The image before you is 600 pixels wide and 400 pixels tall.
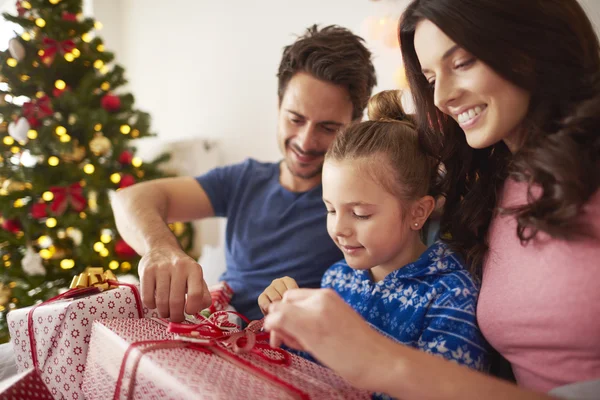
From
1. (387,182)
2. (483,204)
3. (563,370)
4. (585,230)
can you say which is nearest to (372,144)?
(387,182)

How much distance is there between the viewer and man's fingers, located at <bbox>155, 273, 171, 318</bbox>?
0.98 metres

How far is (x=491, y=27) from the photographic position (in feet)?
2.78

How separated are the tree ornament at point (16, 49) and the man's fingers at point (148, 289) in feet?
6.30

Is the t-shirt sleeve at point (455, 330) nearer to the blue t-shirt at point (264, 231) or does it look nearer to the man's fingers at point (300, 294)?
the man's fingers at point (300, 294)

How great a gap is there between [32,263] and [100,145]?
0.68 m

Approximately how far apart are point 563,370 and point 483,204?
0.39m

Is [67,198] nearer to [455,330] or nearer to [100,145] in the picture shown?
[100,145]

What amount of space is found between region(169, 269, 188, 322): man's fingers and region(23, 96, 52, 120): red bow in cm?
178

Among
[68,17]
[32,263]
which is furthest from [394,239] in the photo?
[68,17]

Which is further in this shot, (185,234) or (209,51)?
(209,51)


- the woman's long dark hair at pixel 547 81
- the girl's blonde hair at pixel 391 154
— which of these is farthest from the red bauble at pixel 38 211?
the woman's long dark hair at pixel 547 81

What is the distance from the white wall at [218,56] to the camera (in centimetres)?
248

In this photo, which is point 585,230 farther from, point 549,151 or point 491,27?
point 491,27

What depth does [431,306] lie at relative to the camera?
1.01m
